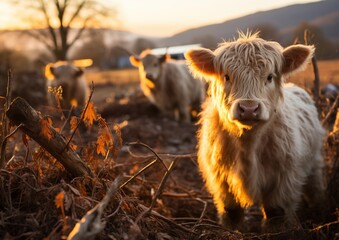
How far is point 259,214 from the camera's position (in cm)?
488

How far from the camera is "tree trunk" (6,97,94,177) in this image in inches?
108

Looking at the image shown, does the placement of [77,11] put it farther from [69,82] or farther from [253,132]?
[253,132]

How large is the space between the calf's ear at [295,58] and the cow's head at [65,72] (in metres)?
8.57

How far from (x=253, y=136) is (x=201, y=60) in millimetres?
941

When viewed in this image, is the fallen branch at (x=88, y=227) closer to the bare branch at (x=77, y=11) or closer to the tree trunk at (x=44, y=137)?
the tree trunk at (x=44, y=137)

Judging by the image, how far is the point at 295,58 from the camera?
3.82 m

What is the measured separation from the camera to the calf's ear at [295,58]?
3775 mm

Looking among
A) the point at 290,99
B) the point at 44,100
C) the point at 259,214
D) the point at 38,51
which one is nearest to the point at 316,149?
the point at 290,99

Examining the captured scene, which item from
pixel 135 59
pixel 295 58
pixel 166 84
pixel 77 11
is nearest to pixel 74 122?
pixel 295 58

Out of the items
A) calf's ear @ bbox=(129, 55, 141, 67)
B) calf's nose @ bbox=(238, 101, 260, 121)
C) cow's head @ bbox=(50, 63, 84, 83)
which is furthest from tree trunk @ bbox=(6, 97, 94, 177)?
calf's ear @ bbox=(129, 55, 141, 67)

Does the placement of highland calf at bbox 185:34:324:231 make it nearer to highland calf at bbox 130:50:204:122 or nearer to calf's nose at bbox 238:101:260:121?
calf's nose at bbox 238:101:260:121

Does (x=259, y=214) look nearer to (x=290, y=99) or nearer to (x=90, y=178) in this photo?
(x=290, y=99)

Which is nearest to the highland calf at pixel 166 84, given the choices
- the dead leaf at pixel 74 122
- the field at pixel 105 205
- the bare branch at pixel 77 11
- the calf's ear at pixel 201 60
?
the field at pixel 105 205

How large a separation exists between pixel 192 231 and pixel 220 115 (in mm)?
1185
